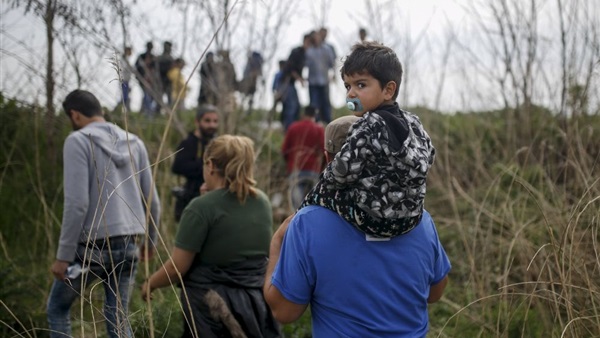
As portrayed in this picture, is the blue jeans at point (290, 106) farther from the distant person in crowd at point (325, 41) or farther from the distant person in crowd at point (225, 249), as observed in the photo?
the distant person in crowd at point (225, 249)

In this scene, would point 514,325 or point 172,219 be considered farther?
point 172,219

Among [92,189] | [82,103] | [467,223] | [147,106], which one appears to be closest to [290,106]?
[147,106]

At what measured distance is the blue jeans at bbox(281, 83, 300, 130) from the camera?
42.3ft

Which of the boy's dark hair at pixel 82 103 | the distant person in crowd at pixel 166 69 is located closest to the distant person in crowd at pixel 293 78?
the distant person in crowd at pixel 166 69

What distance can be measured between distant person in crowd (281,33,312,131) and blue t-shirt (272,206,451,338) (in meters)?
9.33

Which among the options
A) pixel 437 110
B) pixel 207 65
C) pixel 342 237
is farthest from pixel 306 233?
pixel 437 110

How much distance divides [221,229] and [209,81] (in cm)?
492

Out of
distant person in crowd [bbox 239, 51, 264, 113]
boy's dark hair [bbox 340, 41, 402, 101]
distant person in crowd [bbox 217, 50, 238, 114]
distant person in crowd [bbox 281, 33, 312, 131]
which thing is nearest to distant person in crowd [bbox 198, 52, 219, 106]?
distant person in crowd [bbox 217, 50, 238, 114]

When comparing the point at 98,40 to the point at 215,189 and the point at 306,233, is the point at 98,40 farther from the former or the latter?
the point at 306,233

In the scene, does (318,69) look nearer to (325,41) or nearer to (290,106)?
(325,41)

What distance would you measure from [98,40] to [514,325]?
3.86 m

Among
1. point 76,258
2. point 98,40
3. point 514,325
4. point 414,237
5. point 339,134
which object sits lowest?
point 514,325

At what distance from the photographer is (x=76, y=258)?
4457 mm

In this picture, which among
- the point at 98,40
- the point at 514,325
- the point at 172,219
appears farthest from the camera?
the point at 172,219
